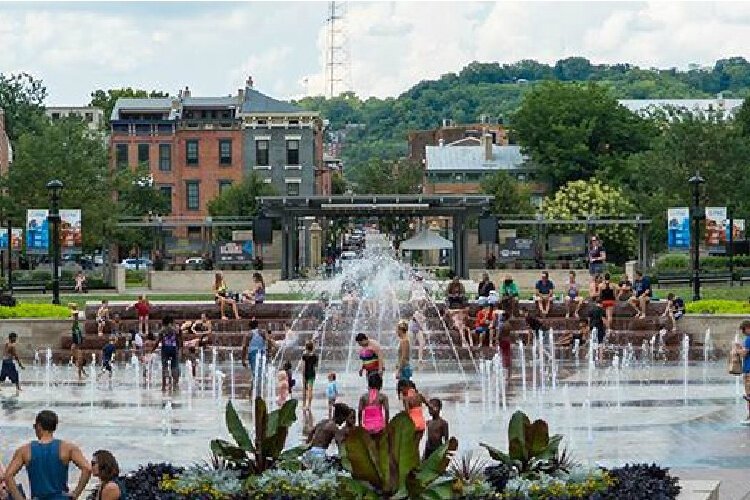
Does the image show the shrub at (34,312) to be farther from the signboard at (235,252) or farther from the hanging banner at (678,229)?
the signboard at (235,252)

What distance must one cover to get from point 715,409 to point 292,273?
3539cm

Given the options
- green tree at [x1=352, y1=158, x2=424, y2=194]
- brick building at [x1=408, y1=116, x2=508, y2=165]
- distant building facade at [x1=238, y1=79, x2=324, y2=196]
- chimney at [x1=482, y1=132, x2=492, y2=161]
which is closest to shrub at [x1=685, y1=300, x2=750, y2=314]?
distant building facade at [x1=238, y1=79, x2=324, y2=196]

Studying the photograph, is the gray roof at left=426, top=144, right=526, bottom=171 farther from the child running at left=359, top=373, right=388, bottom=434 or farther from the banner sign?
the child running at left=359, top=373, right=388, bottom=434

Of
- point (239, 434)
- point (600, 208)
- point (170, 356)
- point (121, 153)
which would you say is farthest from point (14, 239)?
point (239, 434)

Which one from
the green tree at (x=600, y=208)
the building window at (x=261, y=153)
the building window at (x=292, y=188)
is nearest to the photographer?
the green tree at (x=600, y=208)

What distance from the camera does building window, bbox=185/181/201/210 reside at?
326ft

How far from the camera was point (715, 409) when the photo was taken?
1106 inches

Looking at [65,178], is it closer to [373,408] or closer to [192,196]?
[192,196]

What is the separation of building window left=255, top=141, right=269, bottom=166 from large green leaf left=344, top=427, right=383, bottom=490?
85148mm

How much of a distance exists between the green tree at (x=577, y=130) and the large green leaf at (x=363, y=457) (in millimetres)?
93138

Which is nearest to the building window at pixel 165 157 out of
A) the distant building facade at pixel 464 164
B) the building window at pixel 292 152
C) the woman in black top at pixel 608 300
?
the building window at pixel 292 152

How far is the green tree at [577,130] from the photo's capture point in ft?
356

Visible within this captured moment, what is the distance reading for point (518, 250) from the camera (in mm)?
65375

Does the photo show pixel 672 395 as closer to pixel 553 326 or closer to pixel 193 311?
pixel 553 326
